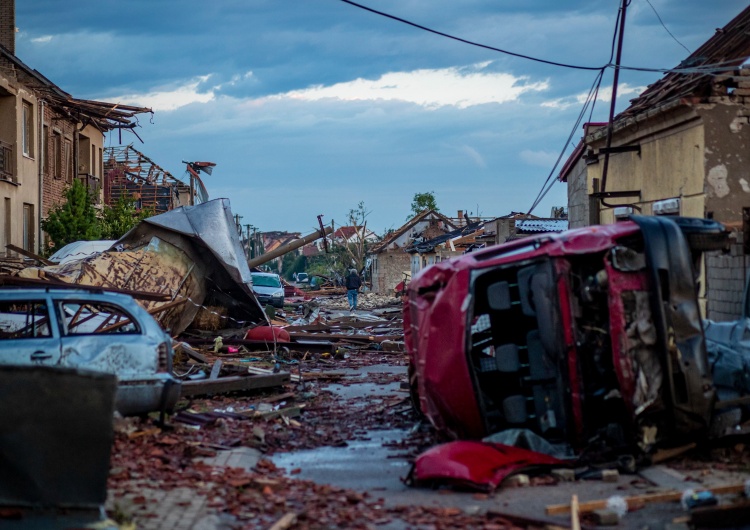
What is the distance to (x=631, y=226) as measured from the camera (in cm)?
854

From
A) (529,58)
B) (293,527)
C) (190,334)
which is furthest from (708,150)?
(190,334)

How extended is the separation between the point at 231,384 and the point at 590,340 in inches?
287

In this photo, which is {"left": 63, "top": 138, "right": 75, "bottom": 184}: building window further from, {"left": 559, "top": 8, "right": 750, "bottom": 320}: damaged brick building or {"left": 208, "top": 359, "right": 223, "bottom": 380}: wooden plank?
{"left": 559, "top": 8, "right": 750, "bottom": 320}: damaged brick building

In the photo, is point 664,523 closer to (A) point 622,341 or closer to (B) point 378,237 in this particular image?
(A) point 622,341

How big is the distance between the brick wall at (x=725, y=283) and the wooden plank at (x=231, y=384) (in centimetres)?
691

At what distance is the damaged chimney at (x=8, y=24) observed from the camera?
3491 centimetres

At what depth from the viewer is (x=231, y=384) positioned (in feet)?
46.8

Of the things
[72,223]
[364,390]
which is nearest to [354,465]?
[364,390]

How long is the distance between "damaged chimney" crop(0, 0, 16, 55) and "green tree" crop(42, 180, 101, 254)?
6633mm

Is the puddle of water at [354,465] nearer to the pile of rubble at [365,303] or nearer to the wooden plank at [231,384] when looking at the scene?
the wooden plank at [231,384]

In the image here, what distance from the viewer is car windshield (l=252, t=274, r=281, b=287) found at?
136 feet

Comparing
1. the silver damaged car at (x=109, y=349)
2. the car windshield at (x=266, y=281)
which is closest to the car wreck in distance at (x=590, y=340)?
the silver damaged car at (x=109, y=349)

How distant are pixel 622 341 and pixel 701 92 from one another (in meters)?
8.60

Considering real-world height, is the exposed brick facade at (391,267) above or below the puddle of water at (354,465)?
above
